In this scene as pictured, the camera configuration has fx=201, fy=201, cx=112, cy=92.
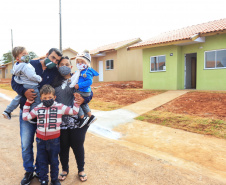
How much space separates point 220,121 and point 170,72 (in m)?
8.19

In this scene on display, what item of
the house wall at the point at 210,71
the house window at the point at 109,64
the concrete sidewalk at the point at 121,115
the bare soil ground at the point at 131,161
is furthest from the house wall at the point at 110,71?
the bare soil ground at the point at 131,161

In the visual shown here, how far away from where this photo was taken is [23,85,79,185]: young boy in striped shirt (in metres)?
2.64

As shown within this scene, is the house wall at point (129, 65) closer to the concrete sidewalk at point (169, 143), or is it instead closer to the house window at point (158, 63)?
the house window at point (158, 63)

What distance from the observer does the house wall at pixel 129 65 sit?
72.4ft

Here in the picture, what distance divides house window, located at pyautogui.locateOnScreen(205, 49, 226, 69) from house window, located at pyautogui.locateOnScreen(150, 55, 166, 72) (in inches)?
115

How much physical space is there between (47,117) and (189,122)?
5.22m

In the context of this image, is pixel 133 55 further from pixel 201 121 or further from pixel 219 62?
pixel 201 121

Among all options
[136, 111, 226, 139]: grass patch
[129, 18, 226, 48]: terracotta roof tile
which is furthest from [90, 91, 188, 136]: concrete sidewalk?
[129, 18, 226, 48]: terracotta roof tile

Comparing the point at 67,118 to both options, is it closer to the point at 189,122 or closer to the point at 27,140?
the point at 27,140

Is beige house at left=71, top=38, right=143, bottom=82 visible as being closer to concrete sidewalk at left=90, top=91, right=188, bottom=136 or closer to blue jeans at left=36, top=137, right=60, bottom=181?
concrete sidewalk at left=90, top=91, right=188, bottom=136

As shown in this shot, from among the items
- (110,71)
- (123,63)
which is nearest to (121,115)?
(123,63)

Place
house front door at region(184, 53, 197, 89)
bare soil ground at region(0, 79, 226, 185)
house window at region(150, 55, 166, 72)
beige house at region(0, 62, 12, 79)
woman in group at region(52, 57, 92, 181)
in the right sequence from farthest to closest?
beige house at region(0, 62, 12, 79)
house front door at region(184, 53, 197, 89)
house window at region(150, 55, 166, 72)
bare soil ground at region(0, 79, 226, 185)
woman in group at region(52, 57, 92, 181)

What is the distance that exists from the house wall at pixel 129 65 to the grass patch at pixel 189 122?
47.8ft

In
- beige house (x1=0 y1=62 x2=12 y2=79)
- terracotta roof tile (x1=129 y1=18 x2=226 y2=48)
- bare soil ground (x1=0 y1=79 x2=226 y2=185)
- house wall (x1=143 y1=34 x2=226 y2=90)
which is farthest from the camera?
beige house (x1=0 y1=62 x2=12 y2=79)
